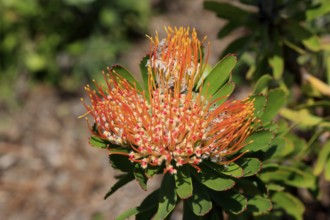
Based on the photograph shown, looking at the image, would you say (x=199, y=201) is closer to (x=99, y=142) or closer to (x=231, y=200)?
(x=231, y=200)

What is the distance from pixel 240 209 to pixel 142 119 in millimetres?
555

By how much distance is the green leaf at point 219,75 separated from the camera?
6.79 feet

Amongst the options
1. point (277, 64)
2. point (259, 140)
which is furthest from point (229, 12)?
point (259, 140)

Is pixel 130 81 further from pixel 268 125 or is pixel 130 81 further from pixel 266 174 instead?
pixel 266 174

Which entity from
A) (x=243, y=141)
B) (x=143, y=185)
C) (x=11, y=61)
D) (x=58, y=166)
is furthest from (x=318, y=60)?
(x=11, y=61)

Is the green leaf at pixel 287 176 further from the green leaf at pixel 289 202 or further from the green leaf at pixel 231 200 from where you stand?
the green leaf at pixel 231 200

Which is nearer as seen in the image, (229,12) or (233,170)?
(233,170)

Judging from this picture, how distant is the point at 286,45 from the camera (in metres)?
2.98

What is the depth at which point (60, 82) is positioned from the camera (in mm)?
5629

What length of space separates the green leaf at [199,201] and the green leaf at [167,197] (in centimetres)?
8

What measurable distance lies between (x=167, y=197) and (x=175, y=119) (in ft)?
1.09

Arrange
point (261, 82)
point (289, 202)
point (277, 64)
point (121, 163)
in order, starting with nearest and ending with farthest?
point (121, 163)
point (261, 82)
point (289, 202)
point (277, 64)

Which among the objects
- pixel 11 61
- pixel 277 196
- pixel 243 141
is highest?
pixel 11 61

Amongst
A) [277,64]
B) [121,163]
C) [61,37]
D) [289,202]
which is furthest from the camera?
[61,37]
